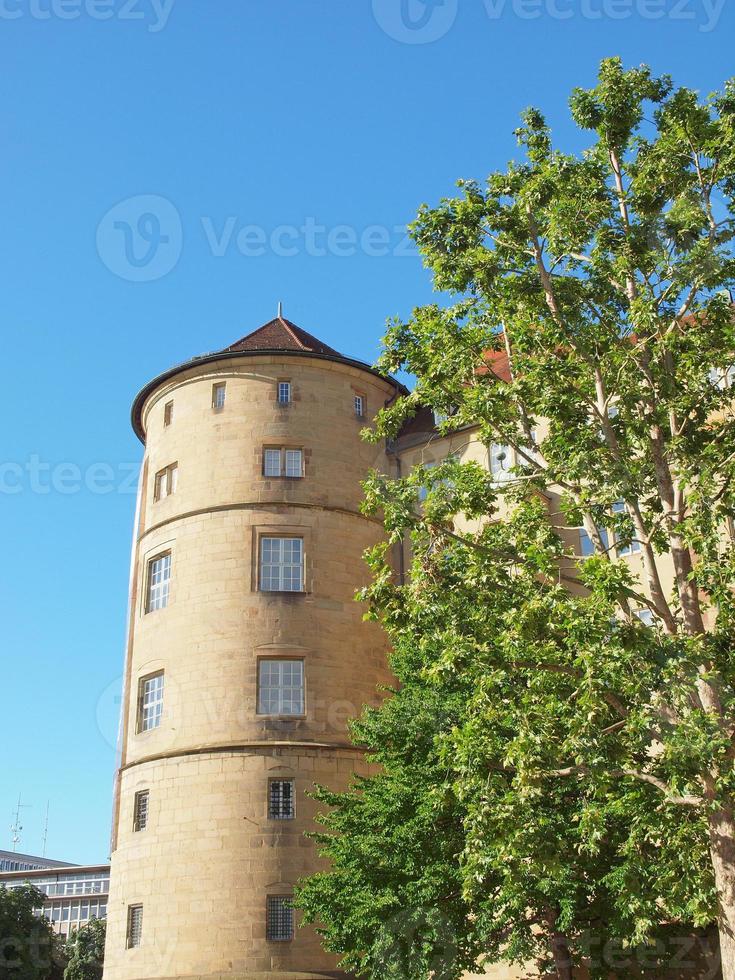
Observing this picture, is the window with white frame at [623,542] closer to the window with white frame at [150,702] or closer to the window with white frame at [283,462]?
the window with white frame at [283,462]

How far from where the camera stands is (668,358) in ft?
61.1

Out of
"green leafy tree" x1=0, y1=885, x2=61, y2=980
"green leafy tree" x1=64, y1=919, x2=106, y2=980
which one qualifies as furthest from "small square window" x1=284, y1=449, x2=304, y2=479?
"green leafy tree" x1=64, y1=919, x2=106, y2=980

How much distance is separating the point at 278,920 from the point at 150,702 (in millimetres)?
8136

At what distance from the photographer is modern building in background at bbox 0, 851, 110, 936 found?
93.9 meters

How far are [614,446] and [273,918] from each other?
712 inches

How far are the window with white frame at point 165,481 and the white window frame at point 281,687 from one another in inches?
→ 301

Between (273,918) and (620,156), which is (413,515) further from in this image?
(273,918)

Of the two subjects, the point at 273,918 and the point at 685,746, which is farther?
the point at 273,918

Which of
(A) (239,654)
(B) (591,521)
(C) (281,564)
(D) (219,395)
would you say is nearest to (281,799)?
(A) (239,654)

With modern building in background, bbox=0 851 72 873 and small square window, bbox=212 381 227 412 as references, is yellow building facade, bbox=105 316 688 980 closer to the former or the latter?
small square window, bbox=212 381 227 412

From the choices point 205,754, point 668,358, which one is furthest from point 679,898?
point 205,754

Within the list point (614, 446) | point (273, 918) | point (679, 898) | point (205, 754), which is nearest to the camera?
point (679, 898)

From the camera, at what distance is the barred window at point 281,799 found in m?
30.6

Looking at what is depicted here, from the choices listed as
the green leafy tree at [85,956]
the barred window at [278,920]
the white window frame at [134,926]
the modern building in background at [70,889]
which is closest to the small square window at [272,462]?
the barred window at [278,920]
